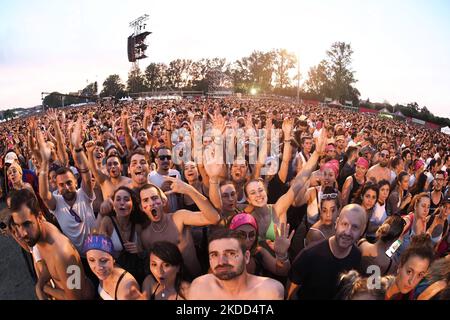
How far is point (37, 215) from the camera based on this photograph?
2473mm

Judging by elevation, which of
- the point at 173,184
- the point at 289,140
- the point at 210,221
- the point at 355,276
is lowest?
the point at 355,276

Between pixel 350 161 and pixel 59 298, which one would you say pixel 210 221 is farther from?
pixel 350 161

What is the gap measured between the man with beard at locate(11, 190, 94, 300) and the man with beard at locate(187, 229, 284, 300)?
935 millimetres

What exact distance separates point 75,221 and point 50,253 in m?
0.86

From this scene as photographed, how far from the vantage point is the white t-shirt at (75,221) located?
327cm

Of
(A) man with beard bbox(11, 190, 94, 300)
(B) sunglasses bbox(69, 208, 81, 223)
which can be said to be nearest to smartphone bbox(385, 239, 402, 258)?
(A) man with beard bbox(11, 190, 94, 300)

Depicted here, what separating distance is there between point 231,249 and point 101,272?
37.9 inches

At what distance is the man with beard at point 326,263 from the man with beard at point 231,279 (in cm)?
37

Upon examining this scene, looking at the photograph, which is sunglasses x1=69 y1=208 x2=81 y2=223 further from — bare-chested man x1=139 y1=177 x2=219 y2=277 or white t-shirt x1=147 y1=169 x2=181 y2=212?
white t-shirt x1=147 y1=169 x2=181 y2=212

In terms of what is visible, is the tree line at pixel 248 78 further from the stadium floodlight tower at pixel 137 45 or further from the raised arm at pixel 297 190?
the raised arm at pixel 297 190

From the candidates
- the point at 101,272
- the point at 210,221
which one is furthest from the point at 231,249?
the point at 101,272

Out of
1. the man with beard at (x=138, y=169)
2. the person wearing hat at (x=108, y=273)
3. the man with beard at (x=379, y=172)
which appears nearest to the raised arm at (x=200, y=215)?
the person wearing hat at (x=108, y=273)

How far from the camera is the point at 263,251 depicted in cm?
271

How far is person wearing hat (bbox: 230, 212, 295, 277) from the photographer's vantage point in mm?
2504
